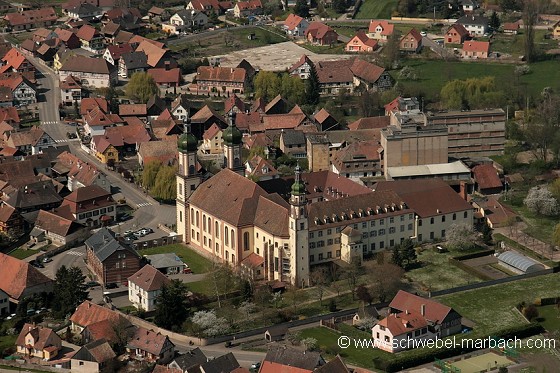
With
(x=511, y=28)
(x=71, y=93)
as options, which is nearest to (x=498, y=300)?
(x=71, y=93)

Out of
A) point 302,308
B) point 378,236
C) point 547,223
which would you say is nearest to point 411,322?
point 302,308

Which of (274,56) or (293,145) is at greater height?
(293,145)

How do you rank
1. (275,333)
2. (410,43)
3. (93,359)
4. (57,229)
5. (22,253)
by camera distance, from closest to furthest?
(93,359)
(275,333)
(22,253)
(57,229)
(410,43)

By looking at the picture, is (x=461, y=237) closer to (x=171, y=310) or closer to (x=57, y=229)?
(x=171, y=310)

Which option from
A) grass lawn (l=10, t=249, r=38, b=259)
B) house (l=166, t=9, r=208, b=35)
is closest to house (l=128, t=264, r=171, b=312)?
grass lawn (l=10, t=249, r=38, b=259)

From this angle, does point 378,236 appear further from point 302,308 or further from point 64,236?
point 64,236

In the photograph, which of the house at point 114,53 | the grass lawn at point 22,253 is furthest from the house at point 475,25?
the grass lawn at point 22,253

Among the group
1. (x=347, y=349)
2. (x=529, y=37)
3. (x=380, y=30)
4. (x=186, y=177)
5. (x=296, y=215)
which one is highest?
(x=296, y=215)
